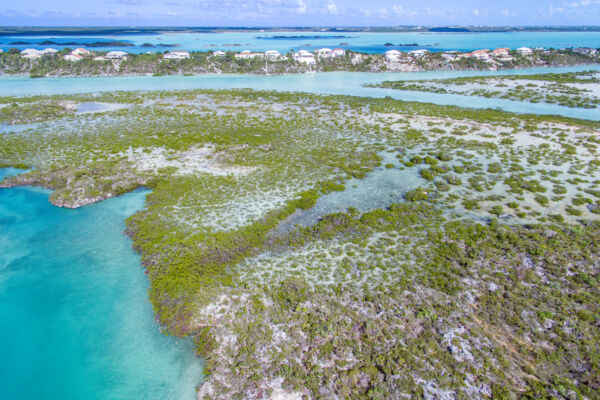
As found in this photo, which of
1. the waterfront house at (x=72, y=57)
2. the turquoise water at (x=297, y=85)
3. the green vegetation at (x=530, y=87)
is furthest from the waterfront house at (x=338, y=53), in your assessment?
the waterfront house at (x=72, y=57)

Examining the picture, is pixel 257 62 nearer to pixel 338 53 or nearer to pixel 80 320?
pixel 338 53

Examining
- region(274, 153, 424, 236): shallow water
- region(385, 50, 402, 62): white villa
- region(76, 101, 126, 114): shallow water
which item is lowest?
region(76, 101, 126, 114): shallow water

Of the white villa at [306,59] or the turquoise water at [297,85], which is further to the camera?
the white villa at [306,59]

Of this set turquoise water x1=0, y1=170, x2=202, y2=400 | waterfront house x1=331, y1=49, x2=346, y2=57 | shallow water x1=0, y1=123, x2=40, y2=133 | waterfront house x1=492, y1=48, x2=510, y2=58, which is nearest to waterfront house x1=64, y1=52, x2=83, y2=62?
shallow water x1=0, y1=123, x2=40, y2=133

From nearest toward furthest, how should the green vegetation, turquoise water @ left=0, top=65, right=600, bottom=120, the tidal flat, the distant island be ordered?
the tidal flat → turquoise water @ left=0, top=65, right=600, bottom=120 → the green vegetation → the distant island

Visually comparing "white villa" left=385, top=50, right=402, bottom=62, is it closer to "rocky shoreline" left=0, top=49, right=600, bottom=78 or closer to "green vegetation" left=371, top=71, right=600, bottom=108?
"rocky shoreline" left=0, top=49, right=600, bottom=78

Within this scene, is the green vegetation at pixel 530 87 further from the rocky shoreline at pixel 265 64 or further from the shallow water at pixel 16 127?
the shallow water at pixel 16 127
